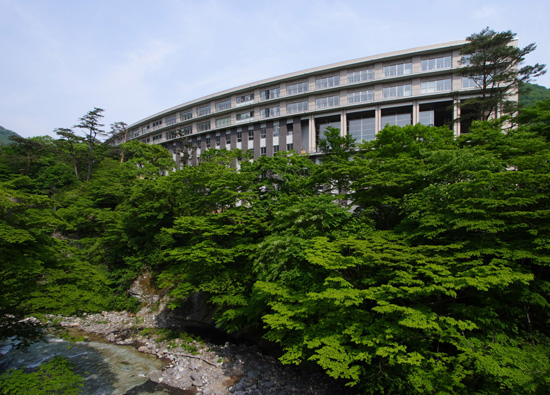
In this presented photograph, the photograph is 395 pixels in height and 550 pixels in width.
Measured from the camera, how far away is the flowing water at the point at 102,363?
11.9 m

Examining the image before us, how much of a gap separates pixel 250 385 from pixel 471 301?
32.2 feet

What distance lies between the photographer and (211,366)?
535 inches

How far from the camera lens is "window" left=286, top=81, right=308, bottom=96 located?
1437 inches

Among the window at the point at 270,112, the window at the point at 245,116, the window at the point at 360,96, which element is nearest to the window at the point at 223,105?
the window at the point at 245,116

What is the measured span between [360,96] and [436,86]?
8336mm

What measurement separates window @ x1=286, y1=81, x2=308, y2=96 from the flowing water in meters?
34.1

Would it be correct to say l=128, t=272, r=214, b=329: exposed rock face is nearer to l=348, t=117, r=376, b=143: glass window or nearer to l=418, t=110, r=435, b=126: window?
l=348, t=117, r=376, b=143: glass window

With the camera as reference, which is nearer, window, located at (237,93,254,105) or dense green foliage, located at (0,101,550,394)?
dense green foliage, located at (0,101,550,394)

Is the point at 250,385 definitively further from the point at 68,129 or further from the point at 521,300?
the point at 68,129

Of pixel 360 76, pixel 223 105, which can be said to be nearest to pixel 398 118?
pixel 360 76

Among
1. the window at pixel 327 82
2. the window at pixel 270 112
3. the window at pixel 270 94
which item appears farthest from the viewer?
the window at pixel 270 94

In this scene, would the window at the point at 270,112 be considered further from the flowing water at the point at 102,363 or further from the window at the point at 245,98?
the flowing water at the point at 102,363

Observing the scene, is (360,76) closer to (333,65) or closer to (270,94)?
(333,65)

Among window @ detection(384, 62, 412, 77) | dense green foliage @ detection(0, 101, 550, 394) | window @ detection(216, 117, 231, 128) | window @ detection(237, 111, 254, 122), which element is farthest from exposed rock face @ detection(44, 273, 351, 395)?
window @ detection(384, 62, 412, 77)
